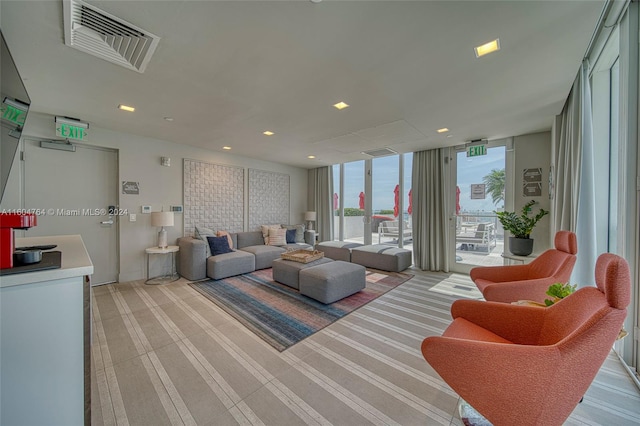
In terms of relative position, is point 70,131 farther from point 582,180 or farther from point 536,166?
point 536,166

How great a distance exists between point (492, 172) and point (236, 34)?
476cm

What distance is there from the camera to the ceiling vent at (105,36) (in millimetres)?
1518

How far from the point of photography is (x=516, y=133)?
3.94 meters

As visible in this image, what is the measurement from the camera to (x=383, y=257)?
477cm

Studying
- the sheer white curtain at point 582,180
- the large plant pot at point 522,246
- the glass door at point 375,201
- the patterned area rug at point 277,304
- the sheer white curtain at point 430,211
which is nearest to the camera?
the sheer white curtain at point 582,180

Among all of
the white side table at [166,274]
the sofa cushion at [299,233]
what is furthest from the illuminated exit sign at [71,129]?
the sofa cushion at [299,233]

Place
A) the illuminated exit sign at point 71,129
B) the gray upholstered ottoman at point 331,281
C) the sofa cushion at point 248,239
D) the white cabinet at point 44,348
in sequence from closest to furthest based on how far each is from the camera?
the white cabinet at point 44,348
the gray upholstered ottoman at point 331,281
the illuminated exit sign at point 71,129
the sofa cushion at point 248,239

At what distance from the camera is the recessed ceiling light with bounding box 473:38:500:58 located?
1751 mm

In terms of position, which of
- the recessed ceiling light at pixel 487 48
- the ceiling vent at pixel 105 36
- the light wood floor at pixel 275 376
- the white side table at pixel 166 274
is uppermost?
the ceiling vent at pixel 105 36

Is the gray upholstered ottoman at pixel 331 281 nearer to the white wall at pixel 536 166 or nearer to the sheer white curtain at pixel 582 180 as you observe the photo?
the sheer white curtain at pixel 582 180

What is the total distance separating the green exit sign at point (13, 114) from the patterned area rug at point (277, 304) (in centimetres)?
237

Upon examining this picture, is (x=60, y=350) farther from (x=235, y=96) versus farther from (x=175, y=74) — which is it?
(x=235, y=96)

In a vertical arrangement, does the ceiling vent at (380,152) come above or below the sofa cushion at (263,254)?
above

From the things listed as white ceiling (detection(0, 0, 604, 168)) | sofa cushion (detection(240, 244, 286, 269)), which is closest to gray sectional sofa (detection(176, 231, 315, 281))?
sofa cushion (detection(240, 244, 286, 269))
